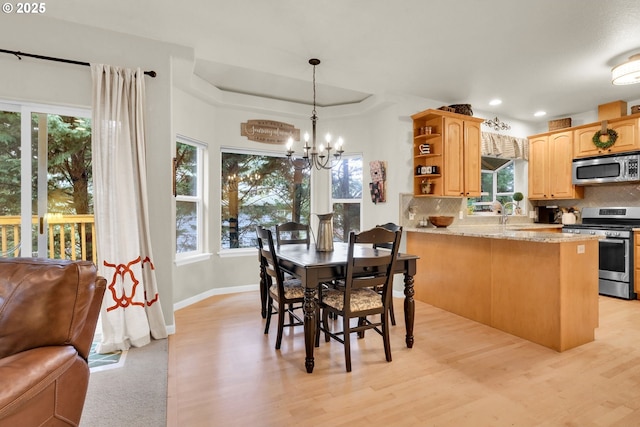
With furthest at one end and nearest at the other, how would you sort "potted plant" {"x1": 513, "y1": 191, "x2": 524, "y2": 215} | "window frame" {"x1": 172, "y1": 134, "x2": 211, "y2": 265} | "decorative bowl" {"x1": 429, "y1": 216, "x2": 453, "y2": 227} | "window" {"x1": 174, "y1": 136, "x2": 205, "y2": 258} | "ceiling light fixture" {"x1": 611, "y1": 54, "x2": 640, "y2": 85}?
"potted plant" {"x1": 513, "y1": 191, "x2": 524, "y2": 215}
"decorative bowl" {"x1": 429, "y1": 216, "x2": 453, "y2": 227}
"window frame" {"x1": 172, "y1": 134, "x2": 211, "y2": 265}
"window" {"x1": 174, "y1": 136, "x2": 205, "y2": 258}
"ceiling light fixture" {"x1": 611, "y1": 54, "x2": 640, "y2": 85}

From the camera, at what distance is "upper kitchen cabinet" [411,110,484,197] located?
434 cm

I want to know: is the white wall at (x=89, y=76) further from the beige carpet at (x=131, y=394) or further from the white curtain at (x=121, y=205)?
the beige carpet at (x=131, y=394)

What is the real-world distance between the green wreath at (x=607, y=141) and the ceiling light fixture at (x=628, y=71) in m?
1.45

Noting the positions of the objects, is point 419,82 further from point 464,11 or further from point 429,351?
point 429,351

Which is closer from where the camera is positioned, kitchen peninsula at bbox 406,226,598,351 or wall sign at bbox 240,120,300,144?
kitchen peninsula at bbox 406,226,598,351

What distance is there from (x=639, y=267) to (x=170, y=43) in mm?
5974

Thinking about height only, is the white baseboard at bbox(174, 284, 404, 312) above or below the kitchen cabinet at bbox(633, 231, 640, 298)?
below

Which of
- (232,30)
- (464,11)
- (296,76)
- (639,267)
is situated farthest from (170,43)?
(639,267)

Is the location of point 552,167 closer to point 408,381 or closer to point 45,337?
point 408,381

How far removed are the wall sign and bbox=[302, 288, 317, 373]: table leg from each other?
9.53 ft

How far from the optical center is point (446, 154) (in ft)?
14.3

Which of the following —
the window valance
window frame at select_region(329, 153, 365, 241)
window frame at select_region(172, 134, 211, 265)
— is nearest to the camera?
window frame at select_region(172, 134, 211, 265)

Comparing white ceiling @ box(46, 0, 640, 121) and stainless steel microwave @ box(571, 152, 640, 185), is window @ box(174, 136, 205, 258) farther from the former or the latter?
stainless steel microwave @ box(571, 152, 640, 185)

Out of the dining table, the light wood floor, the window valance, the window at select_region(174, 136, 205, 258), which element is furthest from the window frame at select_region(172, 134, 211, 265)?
the window valance
